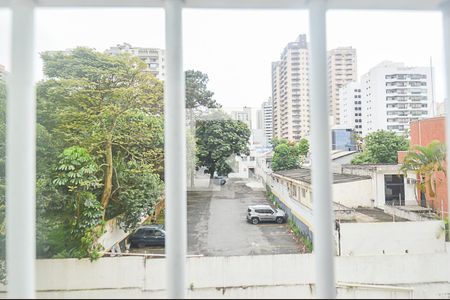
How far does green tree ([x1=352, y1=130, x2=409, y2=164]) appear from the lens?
303cm

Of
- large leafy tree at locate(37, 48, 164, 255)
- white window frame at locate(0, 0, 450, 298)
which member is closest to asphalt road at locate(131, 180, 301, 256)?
large leafy tree at locate(37, 48, 164, 255)

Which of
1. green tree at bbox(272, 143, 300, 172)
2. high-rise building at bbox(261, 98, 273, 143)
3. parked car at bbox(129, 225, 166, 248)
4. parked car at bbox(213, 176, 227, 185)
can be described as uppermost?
high-rise building at bbox(261, 98, 273, 143)

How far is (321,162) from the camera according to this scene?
45.7 inches

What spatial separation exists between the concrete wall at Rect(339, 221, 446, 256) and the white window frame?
65.3 inches

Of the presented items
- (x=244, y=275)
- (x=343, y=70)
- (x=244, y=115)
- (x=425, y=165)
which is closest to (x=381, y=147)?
(x=425, y=165)

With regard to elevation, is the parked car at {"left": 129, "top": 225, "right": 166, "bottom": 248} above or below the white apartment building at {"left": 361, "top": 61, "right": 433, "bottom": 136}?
below

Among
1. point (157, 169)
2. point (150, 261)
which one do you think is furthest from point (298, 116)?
point (150, 261)

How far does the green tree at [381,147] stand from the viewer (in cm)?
303

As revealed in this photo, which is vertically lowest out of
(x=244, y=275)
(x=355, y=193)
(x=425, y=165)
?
(x=244, y=275)

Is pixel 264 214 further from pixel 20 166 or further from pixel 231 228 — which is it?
pixel 20 166

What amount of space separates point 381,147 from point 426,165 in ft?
1.59

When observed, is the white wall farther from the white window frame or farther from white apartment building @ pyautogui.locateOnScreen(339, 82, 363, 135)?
the white window frame

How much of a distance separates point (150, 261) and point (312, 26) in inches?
78.1

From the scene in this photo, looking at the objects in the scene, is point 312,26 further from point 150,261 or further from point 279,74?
point 150,261
